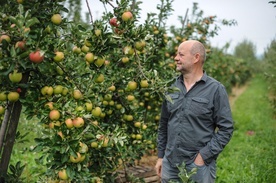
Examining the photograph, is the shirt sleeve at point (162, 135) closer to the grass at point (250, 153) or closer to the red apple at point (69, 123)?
the red apple at point (69, 123)

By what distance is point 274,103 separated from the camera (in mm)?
8586

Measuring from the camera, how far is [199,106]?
2500 mm

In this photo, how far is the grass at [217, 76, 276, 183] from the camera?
4.34 metres

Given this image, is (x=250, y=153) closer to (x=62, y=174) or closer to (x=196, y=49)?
(x=196, y=49)

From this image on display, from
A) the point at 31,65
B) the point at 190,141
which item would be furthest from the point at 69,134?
the point at 190,141

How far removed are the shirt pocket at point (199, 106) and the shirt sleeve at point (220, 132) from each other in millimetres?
83

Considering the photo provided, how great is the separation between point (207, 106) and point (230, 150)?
13.4ft

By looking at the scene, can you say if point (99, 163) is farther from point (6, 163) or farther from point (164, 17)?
point (164, 17)

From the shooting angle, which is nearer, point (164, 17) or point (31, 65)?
point (31, 65)

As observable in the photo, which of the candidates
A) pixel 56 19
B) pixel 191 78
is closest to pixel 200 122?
pixel 191 78

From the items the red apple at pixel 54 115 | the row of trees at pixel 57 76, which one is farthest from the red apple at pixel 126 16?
the red apple at pixel 54 115

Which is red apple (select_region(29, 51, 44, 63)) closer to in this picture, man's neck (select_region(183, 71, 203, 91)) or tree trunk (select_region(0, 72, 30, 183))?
tree trunk (select_region(0, 72, 30, 183))

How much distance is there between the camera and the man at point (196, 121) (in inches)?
96.7

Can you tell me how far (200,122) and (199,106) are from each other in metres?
0.12
